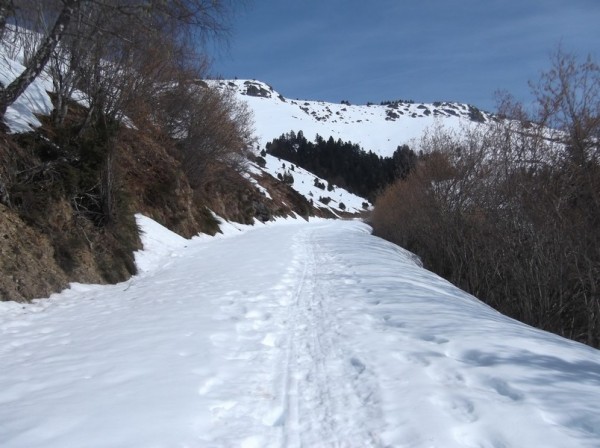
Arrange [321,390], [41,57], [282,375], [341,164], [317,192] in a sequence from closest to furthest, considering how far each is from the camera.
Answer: [321,390]
[282,375]
[41,57]
[317,192]
[341,164]

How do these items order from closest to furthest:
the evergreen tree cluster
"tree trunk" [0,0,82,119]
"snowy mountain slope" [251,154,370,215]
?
"tree trunk" [0,0,82,119] < "snowy mountain slope" [251,154,370,215] < the evergreen tree cluster

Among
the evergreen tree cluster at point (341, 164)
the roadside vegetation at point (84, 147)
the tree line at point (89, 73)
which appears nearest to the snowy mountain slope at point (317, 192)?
the evergreen tree cluster at point (341, 164)

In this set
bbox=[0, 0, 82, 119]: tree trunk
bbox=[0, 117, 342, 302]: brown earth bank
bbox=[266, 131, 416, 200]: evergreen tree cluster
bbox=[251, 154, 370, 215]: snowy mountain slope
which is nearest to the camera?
bbox=[0, 117, 342, 302]: brown earth bank

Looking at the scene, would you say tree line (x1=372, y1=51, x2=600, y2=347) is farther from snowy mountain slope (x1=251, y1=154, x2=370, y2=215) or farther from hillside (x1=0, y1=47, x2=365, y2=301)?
snowy mountain slope (x1=251, y1=154, x2=370, y2=215)

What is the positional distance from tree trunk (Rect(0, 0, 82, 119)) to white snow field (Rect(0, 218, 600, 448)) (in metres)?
3.61

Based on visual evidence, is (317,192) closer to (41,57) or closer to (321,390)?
(41,57)

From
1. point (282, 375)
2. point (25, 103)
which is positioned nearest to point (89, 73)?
point (25, 103)

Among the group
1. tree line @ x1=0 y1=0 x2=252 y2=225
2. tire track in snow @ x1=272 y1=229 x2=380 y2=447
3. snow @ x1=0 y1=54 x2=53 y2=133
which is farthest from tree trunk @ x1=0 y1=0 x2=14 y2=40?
tire track in snow @ x1=272 y1=229 x2=380 y2=447

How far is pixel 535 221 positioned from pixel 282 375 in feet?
27.8

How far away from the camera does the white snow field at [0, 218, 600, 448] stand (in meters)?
3.08

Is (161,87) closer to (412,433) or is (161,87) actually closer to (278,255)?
(278,255)

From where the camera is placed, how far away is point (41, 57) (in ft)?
24.9

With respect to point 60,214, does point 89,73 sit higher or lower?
higher

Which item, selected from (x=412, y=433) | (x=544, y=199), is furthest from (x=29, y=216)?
(x=544, y=199)
